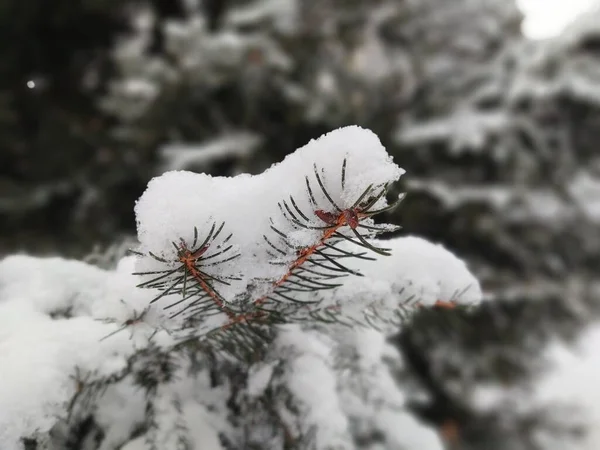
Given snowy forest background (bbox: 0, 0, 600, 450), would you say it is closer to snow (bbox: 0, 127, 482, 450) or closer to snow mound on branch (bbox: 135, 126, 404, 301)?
snow (bbox: 0, 127, 482, 450)

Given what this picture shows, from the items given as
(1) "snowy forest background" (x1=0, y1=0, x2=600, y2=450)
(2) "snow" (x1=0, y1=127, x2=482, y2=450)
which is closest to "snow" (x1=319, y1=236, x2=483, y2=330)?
(2) "snow" (x1=0, y1=127, x2=482, y2=450)

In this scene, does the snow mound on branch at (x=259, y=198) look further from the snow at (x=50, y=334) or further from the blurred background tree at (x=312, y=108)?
the blurred background tree at (x=312, y=108)

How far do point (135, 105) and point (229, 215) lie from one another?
6.32 feet

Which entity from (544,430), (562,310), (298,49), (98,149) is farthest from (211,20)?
(544,430)

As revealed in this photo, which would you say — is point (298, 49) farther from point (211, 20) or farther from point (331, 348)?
point (331, 348)

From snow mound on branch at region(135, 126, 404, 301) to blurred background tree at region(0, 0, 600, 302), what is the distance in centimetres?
143

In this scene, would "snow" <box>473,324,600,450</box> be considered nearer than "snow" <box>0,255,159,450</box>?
No

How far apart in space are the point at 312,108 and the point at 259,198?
1.59 m

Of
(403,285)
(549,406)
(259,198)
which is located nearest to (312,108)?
(403,285)

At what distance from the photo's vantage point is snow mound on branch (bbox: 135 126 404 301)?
34cm

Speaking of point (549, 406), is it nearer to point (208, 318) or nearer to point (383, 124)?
point (383, 124)

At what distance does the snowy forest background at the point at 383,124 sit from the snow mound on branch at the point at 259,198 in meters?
1.42

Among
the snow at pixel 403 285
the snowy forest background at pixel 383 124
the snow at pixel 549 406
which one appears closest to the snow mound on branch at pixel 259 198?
the snow at pixel 403 285

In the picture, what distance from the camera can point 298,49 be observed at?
6.86 feet
